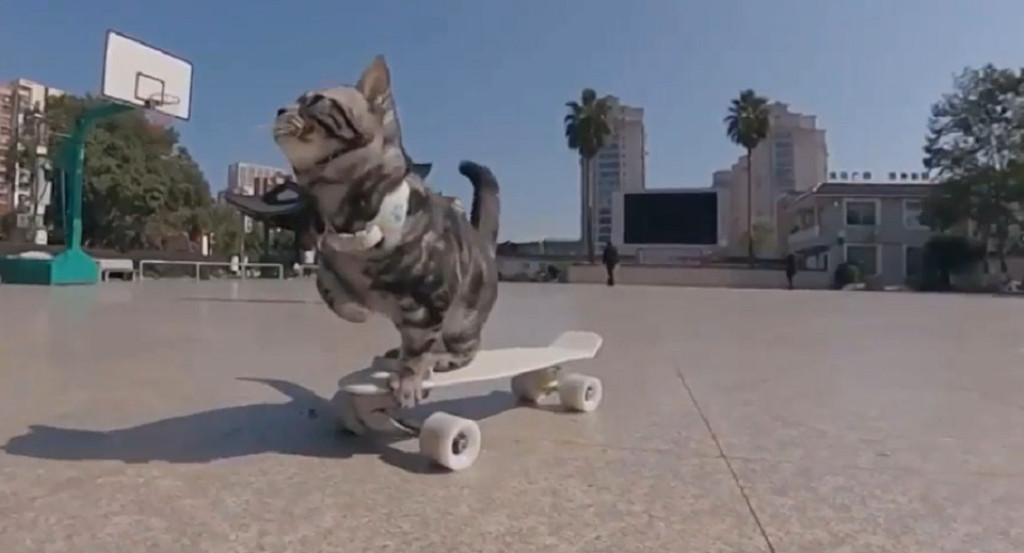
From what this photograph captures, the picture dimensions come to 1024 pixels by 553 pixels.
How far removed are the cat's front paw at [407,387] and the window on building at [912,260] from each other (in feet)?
107

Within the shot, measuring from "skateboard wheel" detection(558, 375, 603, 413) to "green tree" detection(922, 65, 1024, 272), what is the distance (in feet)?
93.1

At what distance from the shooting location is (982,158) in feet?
89.8

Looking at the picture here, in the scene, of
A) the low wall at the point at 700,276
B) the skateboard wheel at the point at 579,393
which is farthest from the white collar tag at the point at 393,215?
the low wall at the point at 700,276

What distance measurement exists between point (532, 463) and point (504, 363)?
0.41m

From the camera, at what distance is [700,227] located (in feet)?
104

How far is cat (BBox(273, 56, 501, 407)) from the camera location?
157 cm

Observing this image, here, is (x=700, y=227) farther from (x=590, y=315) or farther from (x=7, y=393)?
(x=7, y=393)

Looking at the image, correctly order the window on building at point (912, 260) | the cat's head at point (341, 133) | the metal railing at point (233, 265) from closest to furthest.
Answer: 1. the cat's head at point (341, 133)
2. the metal railing at point (233, 265)
3. the window on building at point (912, 260)

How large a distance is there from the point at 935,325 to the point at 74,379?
710 cm

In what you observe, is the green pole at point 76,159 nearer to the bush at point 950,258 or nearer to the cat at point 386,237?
the cat at point 386,237

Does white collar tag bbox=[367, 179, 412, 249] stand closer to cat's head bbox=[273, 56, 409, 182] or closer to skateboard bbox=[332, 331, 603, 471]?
cat's head bbox=[273, 56, 409, 182]

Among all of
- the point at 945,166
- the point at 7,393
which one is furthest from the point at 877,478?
the point at 945,166

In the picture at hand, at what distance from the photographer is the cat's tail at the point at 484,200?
2.25 m

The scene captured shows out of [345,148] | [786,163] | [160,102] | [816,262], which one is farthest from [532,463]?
[786,163]
